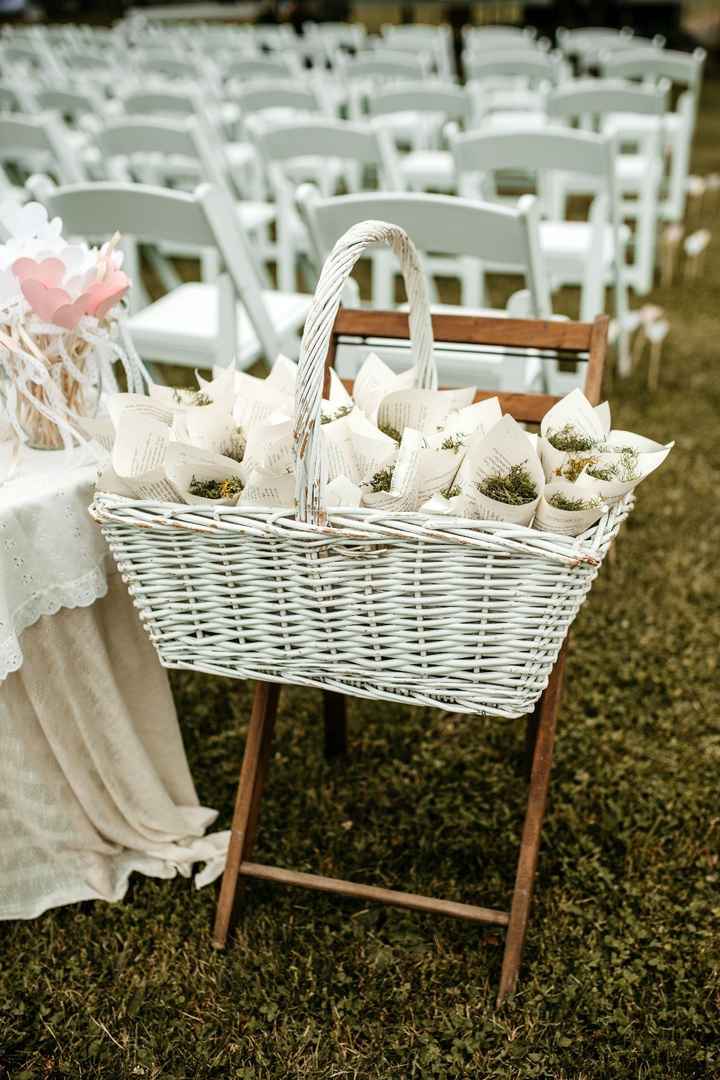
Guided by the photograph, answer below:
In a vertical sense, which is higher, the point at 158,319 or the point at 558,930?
the point at 158,319

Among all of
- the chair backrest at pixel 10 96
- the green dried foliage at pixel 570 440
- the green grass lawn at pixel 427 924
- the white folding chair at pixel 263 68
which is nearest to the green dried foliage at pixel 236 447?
the green dried foliage at pixel 570 440

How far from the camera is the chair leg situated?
1628mm

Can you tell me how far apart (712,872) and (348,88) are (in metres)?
6.00

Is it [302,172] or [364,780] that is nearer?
[364,780]

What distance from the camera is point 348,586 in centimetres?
131

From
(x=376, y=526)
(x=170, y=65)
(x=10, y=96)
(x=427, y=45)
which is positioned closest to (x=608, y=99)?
(x=10, y=96)

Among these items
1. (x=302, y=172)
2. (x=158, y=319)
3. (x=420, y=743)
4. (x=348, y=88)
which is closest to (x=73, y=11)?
(x=348, y=88)

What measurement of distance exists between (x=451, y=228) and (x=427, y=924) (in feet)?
5.16

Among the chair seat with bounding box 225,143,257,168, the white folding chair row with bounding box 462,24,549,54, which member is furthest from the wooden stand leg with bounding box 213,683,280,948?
the white folding chair row with bounding box 462,24,549,54

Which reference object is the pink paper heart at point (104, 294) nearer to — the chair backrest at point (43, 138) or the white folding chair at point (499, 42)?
the chair backrest at point (43, 138)

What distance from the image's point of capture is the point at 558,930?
1.79 m

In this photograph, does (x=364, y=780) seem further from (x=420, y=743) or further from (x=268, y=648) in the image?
(x=268, y=648)

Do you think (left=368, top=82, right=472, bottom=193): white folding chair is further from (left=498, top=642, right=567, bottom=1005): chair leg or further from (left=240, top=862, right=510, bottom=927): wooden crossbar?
(left=240, top=862, right=510, bottom=927): wooden crossbar

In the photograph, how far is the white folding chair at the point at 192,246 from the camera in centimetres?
251
